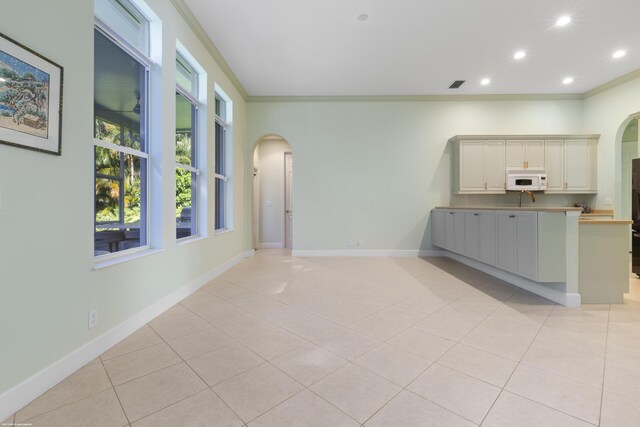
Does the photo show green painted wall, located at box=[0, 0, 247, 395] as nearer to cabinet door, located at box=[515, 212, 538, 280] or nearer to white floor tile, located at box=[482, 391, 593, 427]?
white floor tile, located at box=[482, 391, 593, 427]

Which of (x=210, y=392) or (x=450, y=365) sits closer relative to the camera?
(x=210, y=392)

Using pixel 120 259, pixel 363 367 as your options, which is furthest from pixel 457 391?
pixel 120 259

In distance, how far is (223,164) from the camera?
4.69 metres

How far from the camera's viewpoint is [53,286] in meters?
1.58

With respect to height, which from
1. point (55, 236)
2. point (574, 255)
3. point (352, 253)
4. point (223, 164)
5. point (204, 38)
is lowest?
point (352, 253)

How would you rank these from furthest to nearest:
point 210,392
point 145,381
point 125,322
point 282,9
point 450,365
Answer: point 282,9 < point 125,322 < point 450,365 < point 145,381 < point 210,392

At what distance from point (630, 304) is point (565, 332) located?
1331 millimetres

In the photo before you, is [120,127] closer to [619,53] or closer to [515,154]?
[515,154]

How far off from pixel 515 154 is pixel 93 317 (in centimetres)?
637

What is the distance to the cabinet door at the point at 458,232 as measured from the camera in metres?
4.43

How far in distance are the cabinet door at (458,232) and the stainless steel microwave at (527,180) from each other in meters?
1.35

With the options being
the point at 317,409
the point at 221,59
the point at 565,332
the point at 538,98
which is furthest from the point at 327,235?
the point at 538,98

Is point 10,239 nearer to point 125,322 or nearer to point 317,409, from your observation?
point 125,322

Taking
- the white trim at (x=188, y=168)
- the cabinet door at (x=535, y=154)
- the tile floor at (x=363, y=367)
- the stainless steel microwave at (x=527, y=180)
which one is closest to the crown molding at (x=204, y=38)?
the white trim at (x=188, y=168)
